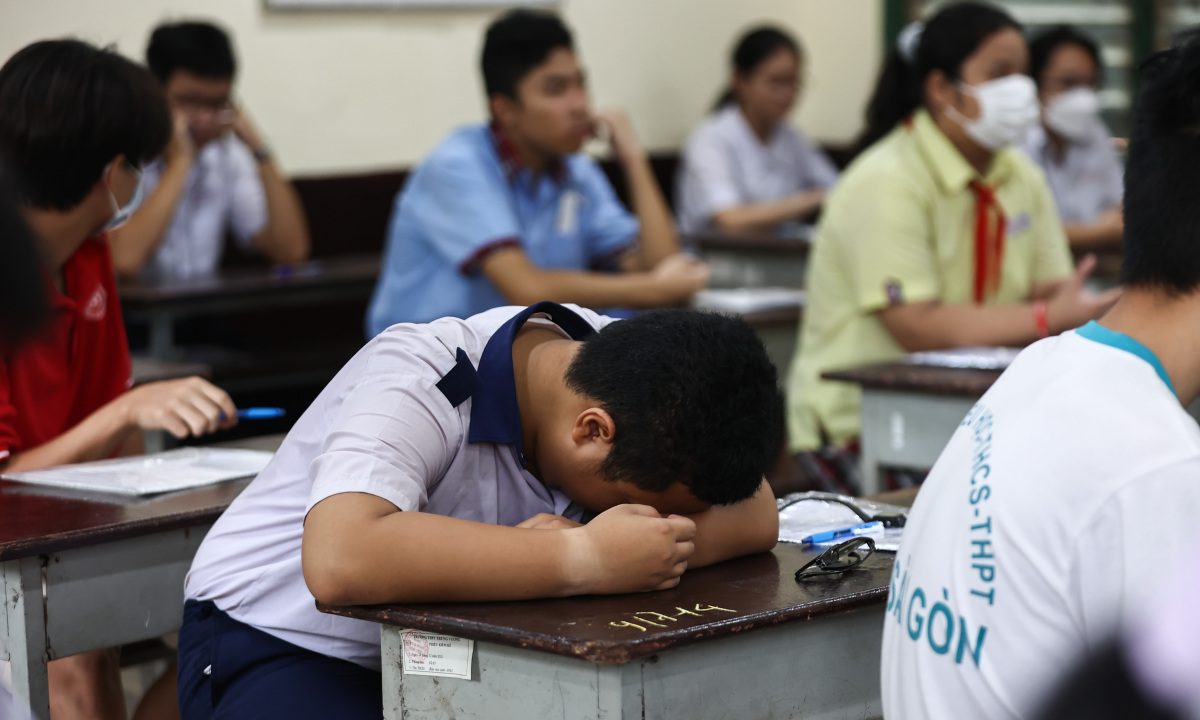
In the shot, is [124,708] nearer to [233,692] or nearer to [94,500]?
[94,500]

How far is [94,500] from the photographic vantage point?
1.77 meters

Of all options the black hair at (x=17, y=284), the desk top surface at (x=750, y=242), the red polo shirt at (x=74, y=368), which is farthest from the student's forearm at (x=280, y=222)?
the black hair at (x=17, y=284)

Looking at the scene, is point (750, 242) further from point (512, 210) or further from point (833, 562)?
point (833, 562)

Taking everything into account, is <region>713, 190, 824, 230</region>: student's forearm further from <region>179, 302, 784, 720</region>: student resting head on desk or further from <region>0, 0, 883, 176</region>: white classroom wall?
<region>179, 302, 784, 720</region>: student resting head on desk

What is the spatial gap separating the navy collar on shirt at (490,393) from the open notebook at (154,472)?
0.63 metres

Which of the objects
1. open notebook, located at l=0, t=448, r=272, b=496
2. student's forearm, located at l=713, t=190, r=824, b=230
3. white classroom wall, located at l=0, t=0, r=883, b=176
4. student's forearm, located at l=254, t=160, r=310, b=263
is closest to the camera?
open notebook, located at l=0, t=448, r=272, b=496

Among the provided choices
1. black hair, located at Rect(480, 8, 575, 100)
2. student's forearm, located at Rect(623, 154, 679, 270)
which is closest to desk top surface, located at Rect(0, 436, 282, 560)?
black hair, located at Rect(480, 8, 575, 100)

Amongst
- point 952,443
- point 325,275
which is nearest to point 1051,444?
point 952,443

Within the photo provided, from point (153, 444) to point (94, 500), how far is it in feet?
2.60

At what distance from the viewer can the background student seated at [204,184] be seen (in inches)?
166

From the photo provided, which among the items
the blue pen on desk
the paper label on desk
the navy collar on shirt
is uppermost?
the navy collar on shirt

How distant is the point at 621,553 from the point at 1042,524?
458mm

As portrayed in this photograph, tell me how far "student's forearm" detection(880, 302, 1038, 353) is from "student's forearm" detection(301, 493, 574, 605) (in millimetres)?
1725

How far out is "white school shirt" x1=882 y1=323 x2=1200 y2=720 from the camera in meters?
0.86
